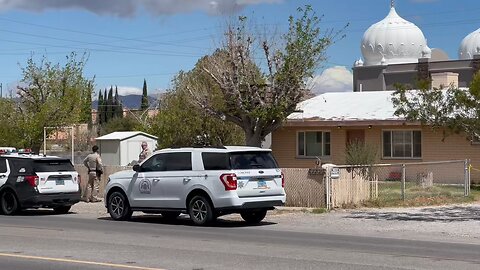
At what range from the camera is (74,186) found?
24406mm

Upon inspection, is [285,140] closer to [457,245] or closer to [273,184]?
[273,184]

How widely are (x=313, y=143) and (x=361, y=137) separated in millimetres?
2242

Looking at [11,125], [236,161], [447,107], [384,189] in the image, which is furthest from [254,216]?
[11,125]

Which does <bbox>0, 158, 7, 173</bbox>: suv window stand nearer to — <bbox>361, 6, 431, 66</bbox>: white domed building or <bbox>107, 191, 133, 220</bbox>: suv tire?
<bbox>107, 191, 133, 220</bbox>: suv tire

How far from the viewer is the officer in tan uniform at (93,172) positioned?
27422 millimetres

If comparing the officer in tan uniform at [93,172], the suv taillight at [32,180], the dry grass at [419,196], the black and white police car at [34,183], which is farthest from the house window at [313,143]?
the suv taillight at [32,180]

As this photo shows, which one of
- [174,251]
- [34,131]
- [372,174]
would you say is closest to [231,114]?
[372,174]

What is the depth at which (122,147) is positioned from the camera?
41.1 meters

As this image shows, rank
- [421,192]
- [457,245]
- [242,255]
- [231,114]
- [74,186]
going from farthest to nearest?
[231,114], [421,192], [74,186], [457,245], [242,255]

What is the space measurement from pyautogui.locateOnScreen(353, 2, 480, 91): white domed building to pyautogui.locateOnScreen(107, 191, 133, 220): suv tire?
106ft

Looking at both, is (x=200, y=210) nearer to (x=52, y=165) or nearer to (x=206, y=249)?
(x=206, y=249)

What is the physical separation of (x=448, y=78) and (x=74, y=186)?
70.6 ft

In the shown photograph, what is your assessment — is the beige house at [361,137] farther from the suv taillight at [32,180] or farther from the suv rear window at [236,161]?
the suv rear window at [236,161]

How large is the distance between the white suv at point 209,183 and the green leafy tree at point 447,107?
5627mm
